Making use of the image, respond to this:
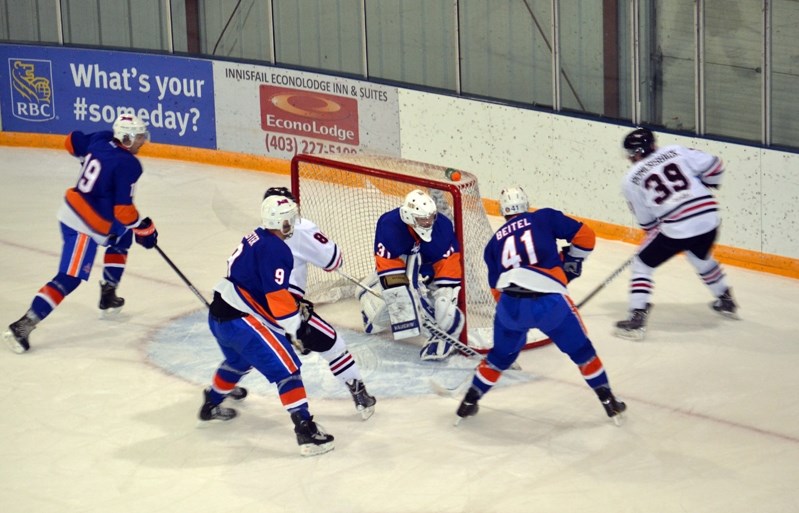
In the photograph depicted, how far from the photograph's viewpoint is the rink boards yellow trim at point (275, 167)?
7.70m

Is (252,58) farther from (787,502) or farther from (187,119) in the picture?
(787,502)

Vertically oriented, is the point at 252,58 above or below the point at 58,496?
above

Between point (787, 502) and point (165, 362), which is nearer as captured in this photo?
point (787, 502)

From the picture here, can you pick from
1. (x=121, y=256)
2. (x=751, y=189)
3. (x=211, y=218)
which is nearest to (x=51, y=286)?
(x=121, y=256)

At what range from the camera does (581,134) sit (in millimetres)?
8328

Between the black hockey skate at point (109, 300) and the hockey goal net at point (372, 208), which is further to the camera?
the black hockey skate at point (109, 300)

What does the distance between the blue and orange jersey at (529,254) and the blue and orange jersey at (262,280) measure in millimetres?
826

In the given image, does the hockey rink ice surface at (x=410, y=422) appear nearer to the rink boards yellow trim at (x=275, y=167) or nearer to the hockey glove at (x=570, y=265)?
the rink boards yellow trim at (x=275, y=167)

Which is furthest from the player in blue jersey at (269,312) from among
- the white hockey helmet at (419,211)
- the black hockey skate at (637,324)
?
the black hockey skate at (637,324)

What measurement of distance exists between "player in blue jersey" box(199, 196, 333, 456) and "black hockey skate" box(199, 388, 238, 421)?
1.25ft

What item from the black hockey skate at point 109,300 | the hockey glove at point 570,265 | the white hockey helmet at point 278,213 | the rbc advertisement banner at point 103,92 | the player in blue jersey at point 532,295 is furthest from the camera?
the rbc advertisement banner at point 103,92

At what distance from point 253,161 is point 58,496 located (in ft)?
16.3

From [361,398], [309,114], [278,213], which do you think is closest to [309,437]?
[361,398]

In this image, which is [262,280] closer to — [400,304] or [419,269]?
[400,304]
